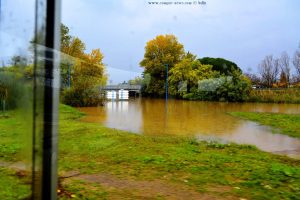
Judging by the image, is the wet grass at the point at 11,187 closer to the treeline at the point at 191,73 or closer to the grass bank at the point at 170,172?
the grass bank at the point at 170,172

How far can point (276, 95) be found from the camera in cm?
1897

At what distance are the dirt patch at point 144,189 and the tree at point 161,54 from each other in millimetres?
16358

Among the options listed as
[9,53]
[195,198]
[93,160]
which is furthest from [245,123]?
[9,53]

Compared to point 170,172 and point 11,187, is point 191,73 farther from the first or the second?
point 11,187

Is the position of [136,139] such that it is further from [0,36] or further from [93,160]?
[0,36]

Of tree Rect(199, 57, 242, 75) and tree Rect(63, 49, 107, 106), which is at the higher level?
tree Rect(199, 57, 242, 75)

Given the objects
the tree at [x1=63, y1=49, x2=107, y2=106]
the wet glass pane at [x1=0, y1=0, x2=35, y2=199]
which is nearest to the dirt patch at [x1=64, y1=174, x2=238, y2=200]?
the wet glass pane at [x1=0, y1=0, x2=35, y2=199]

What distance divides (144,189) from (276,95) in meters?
17.1

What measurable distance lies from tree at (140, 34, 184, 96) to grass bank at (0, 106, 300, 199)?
1466 cm

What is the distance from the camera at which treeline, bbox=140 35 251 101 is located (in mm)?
18547

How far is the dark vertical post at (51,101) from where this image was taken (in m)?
1.17

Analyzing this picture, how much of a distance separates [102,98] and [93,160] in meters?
10.8

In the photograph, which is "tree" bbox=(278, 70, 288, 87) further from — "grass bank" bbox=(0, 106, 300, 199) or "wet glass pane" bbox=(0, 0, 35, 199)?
"wet glass pane" bbox=(0, 0, 35, 199)

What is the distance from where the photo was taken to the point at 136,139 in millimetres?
5809
